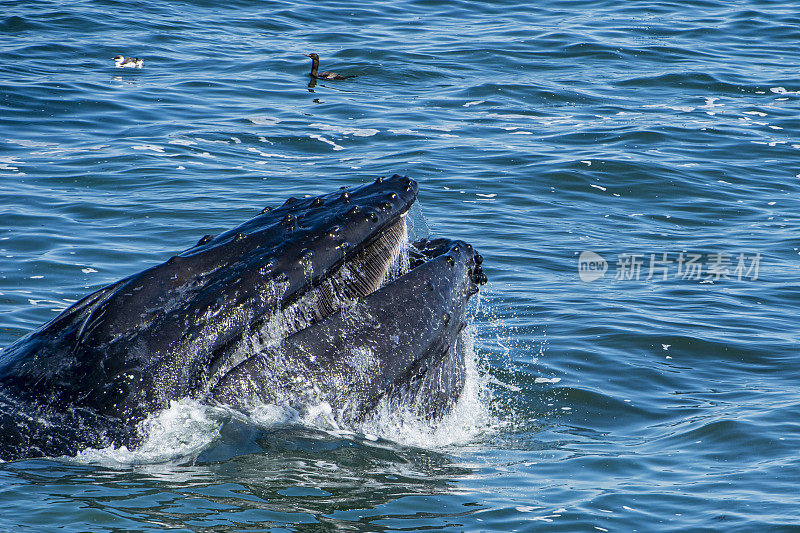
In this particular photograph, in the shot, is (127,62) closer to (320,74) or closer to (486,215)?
(320,74)

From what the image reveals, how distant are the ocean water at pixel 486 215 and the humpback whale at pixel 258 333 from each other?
0.20 m

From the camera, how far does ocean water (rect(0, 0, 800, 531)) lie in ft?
18.7

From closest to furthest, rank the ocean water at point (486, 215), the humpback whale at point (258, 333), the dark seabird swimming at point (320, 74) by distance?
the humpback whale at point (258, 333), the ocean water at point (486, 215), the dark seabird swimming at point (320, 74)

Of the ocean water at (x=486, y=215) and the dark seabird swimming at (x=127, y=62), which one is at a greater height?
the dark seabird swimming at (x=127, y=62)

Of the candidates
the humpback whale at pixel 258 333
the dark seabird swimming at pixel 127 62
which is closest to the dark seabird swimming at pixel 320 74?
the dark seabird swimming at pixel 127 62

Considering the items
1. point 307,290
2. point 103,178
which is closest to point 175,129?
point 103,178

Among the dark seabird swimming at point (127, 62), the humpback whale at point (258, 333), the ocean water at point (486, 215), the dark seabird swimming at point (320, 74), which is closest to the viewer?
the humpback whale at point (258, 333)

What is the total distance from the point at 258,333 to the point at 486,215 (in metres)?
8.31

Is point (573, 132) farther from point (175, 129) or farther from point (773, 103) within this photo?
point (175, 129)

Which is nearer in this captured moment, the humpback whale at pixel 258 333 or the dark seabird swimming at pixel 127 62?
the humpback whale at pixel 258 333

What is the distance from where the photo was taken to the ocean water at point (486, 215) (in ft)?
18.7

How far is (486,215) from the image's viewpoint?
13.3 metres

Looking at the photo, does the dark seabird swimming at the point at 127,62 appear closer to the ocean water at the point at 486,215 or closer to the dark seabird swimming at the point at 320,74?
the ocean water at the point at 486,215

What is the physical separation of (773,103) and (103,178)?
479 inches
